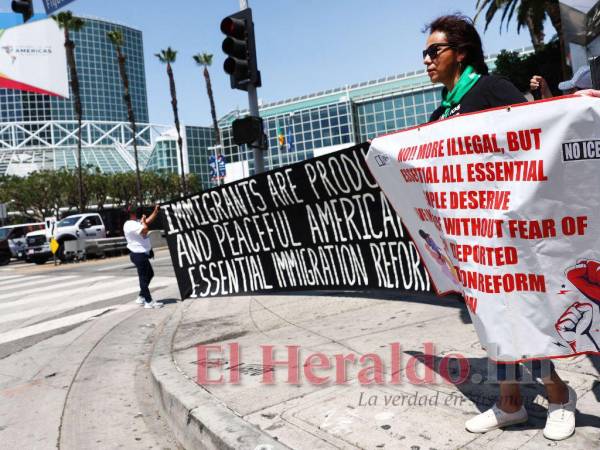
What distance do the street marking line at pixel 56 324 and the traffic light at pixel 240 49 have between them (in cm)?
413

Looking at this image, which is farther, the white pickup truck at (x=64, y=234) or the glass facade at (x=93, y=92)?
the glass facade at (x=93, y=92)

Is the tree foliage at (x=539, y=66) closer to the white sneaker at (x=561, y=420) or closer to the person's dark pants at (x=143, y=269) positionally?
the person's dark pants at (x=143, y=269)

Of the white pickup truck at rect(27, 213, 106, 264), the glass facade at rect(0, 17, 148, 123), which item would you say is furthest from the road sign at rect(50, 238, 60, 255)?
the glass facade at rect(0, 17, 148, 123)

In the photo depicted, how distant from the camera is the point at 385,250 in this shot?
6.00 m

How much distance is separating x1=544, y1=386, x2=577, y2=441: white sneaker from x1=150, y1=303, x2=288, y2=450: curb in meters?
1.27

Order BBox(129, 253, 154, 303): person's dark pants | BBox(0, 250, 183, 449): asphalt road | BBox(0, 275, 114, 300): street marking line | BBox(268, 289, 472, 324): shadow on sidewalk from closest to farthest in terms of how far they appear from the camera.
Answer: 1. BBox(0, 250, 183, 449): asphalt road
2. BBox(268, 289, 472, 324): shadow on sidewalk
3. BBox(129, 253, 154, 303): person's dark pants
4. BBox(0, 275, 114, 300): street marking line


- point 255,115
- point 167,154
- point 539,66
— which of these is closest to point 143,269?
point 255,115

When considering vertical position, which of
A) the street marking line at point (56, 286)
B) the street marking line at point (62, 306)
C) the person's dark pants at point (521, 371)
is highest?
the person's dark pants at point (521, 371)

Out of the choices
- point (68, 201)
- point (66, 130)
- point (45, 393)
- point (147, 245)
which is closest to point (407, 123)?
point (68, 201)

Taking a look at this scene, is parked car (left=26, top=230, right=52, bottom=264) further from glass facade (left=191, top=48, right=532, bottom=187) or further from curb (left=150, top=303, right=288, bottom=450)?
glass facade (left=191, top=48, right=532, bottom=187)

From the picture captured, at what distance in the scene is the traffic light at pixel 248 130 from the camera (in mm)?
7395

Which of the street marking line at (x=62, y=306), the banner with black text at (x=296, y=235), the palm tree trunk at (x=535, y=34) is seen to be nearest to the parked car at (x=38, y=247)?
the street marking line at (x=62, y=306)

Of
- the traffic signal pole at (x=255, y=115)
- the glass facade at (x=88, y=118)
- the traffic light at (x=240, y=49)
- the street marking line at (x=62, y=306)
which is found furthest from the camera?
the glass facade at (x=88, y=118)

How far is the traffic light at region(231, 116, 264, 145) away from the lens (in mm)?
7395
